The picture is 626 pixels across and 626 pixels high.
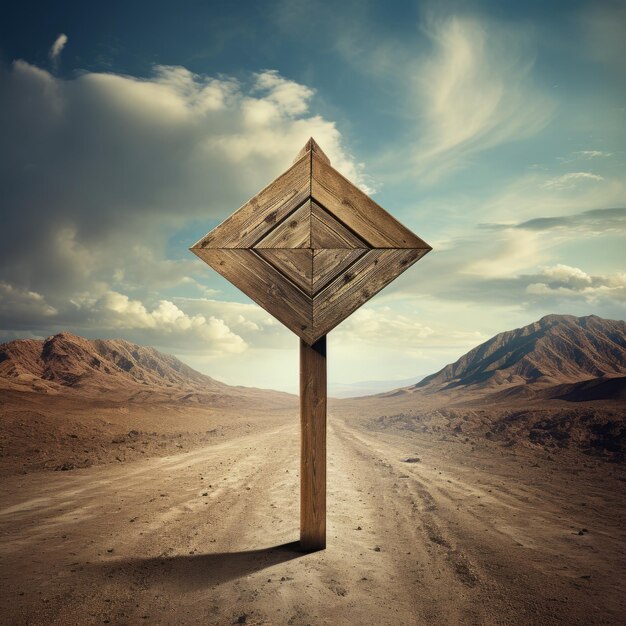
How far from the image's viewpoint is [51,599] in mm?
3002

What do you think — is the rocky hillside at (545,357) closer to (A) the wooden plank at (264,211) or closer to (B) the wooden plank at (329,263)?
(B) the wooden plank at (329,263)

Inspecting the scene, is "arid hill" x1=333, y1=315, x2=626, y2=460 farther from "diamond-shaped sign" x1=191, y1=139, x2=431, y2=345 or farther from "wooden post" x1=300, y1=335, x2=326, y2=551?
"diamond-shaped sign" x1=191, y1=139, x2=431, y2=345

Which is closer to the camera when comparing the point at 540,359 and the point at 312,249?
the point at 312,249

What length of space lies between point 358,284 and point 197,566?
3.05 metres

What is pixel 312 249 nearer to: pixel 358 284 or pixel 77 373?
pixel 358 284

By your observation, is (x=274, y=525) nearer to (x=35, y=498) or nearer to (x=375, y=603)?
(x=375, y=603)

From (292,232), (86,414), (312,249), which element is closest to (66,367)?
(86,414)

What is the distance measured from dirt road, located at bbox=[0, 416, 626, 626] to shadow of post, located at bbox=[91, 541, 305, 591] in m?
0.02

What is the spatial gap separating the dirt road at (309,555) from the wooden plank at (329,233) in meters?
2.94

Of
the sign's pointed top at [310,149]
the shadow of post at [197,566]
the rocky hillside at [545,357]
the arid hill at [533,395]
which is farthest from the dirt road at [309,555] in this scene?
the rocky hillside at [545,357]

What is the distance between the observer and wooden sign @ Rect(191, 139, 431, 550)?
3.52 meters

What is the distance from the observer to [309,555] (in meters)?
3.61

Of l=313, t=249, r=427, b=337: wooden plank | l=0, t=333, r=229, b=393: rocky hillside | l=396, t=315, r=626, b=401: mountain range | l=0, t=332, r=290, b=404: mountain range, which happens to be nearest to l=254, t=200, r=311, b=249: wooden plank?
l=313, t=249, r=427, b=337: wooden plank

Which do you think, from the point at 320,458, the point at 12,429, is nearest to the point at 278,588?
the point at 320,458
